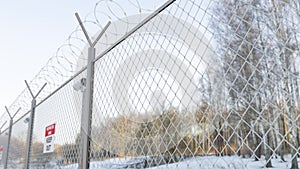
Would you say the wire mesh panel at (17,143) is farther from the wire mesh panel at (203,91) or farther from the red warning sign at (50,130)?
the wire mesh panel at (203,91)

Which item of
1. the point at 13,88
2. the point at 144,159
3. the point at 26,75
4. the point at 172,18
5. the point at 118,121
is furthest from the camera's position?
the point at 13,88

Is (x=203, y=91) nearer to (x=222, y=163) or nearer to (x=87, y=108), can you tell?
(x=222, y=163)

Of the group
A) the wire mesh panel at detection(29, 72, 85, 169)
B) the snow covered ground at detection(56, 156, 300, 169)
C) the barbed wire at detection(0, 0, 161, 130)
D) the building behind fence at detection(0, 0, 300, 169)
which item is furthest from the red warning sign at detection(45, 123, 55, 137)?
the snow covered ground at detection(56, 156, 300, 169)

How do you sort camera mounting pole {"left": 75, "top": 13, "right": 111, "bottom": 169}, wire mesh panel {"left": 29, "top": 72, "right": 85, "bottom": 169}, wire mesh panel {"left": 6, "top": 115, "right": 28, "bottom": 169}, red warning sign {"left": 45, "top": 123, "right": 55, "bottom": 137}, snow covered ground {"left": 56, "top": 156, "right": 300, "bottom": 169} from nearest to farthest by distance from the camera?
snow covered ground {"left": 56, "top": 156, "right": 300, "bottom": 169}
camera mounting pole {"left": 75, "top": 13, "right": 111, "bottom": 169}
wire mesh panel {"left": 29, "top": 72, "right": 85, "bottom": 169}
red warning sign {"left": 45, "top": 123, "right": 55, "bottom": 137}
wire mesh panel {"left": 6, "top": 115, "right": 28, "bottom": 169}

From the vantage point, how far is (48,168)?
7.42 feet

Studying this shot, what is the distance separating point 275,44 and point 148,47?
0.56m

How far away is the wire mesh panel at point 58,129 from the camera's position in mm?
1855

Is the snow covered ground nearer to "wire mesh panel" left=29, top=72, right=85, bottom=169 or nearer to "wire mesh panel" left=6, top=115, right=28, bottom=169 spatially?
"wire mesh panel" left=29, top=72, right=85, bottom=169

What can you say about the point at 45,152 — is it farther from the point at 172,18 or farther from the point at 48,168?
the point at 172,18

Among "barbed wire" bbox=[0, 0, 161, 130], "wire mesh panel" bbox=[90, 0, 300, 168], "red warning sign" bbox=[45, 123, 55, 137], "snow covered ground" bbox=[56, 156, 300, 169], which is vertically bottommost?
"snow covered ground" bbox=[56, 156, 300, 169]

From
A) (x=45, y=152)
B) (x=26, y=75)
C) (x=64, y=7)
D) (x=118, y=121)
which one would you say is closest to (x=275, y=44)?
(x=118, y=121)

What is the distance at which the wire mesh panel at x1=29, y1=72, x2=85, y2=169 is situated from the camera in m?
1.86

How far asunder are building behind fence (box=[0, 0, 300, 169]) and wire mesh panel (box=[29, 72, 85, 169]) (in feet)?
0.27

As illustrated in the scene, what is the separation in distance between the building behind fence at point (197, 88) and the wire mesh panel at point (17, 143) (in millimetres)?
1813
